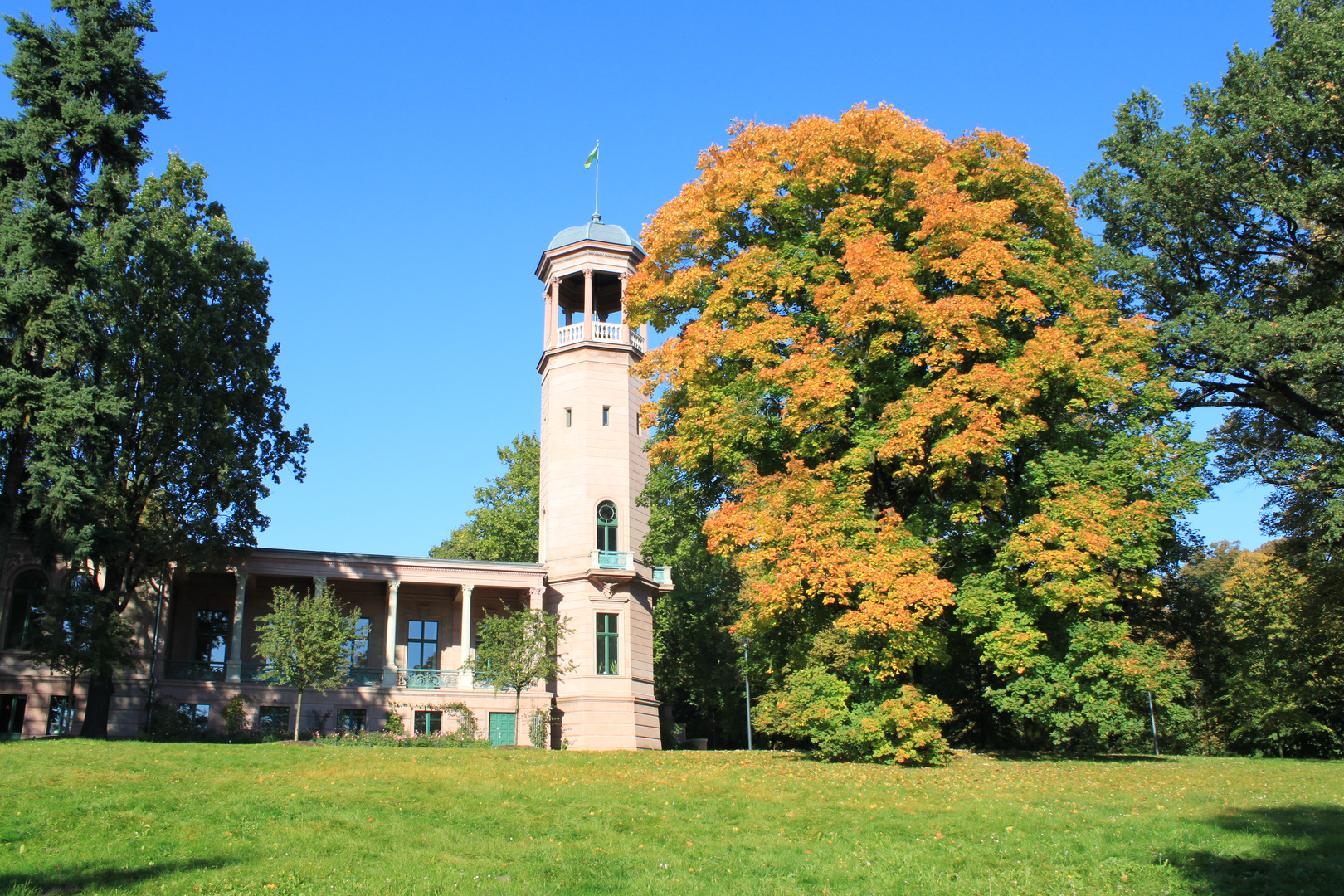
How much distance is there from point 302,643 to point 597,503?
11.4 m

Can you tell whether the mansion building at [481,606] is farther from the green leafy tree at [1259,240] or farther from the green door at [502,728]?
the green leafy tree at [1259,240]

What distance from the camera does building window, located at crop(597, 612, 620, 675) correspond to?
111 feet

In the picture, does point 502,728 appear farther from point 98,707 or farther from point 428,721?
point 98,707

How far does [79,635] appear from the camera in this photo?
25953 millimetres

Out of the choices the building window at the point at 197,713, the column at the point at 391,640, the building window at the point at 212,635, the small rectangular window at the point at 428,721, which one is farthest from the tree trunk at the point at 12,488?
A: the small rectangular window at the point at 428,721

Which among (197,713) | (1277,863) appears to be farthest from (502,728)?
(1277,863)

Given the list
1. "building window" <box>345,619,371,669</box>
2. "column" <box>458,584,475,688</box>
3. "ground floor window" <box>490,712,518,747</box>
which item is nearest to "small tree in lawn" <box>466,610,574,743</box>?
"ground floor window" <box>490,712,518,747</box>

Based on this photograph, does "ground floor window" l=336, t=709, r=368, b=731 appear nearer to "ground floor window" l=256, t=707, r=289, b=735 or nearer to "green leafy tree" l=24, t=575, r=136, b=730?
"ground floor window" l=256, t=707, r=289, b=735

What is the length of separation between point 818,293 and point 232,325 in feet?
63.1

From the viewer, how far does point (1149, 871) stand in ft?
35.5

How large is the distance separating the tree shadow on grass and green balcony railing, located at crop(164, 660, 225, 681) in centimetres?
2977

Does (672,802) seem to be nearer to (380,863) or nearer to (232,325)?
(380,863)

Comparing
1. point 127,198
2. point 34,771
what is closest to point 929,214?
point 34,771

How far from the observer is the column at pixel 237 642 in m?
32.5
